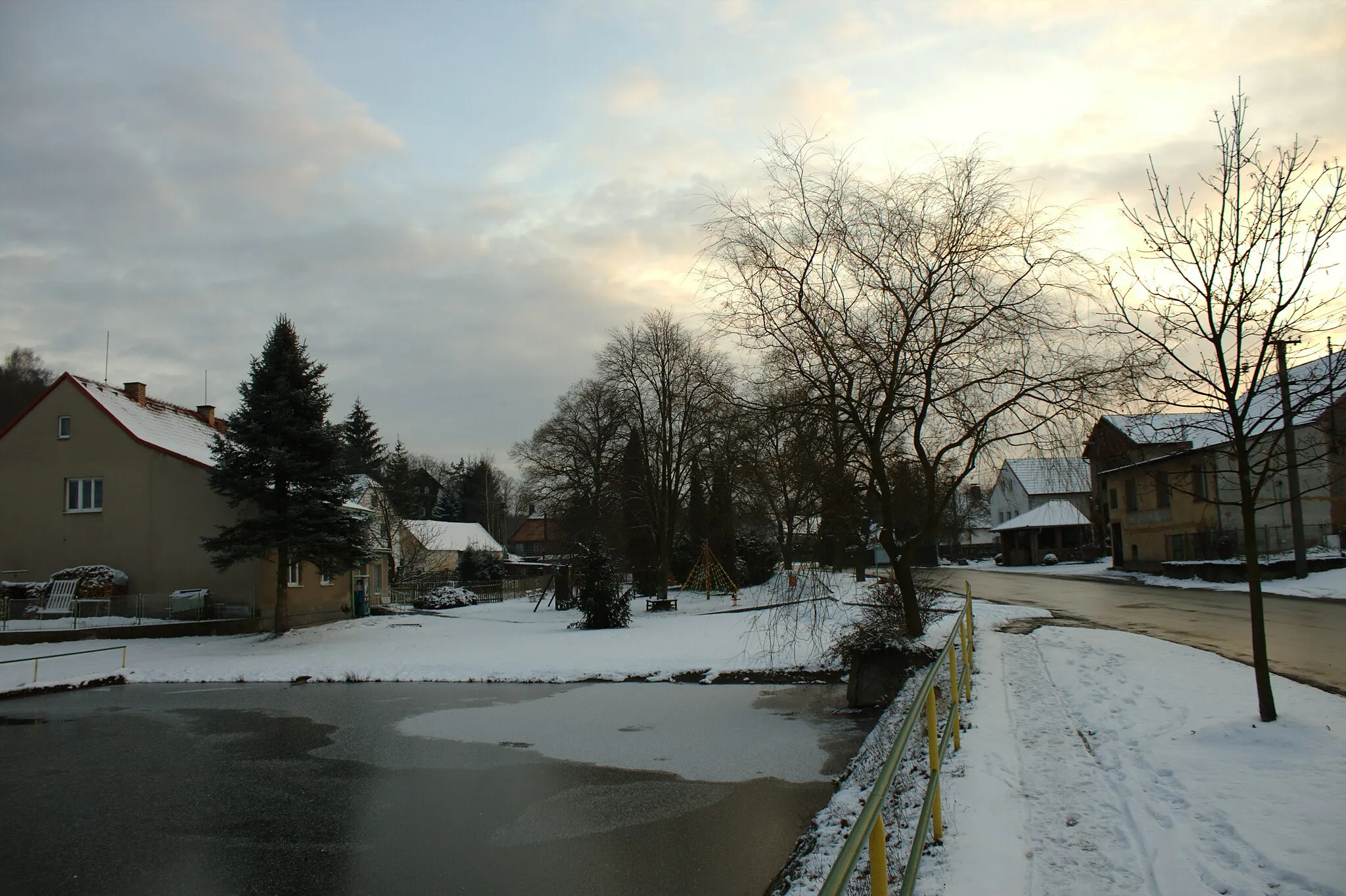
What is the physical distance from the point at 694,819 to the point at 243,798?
208 inches

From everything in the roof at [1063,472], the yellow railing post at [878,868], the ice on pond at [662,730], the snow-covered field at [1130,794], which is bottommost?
the ice on pond at [662,730]

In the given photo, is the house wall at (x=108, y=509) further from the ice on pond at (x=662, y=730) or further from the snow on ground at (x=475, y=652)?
the ice on pond at (x=662, y=730)

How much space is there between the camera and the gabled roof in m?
30.1

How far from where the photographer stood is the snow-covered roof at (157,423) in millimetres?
30266

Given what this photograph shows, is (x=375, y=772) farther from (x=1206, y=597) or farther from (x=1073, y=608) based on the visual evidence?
(x=1206, y=597)

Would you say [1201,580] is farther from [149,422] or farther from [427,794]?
[149,422]

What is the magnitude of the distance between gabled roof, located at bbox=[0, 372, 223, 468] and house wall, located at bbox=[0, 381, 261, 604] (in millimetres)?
263

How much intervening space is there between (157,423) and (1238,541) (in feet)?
147

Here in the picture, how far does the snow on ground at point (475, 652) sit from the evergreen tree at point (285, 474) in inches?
111

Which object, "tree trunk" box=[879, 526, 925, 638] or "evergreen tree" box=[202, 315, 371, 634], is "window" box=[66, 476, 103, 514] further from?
"tree trunk" box=[879, 526, 925, 638]

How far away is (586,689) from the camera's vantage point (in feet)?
58.1

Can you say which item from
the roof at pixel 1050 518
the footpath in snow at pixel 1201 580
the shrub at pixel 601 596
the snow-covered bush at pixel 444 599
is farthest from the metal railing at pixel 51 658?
the roof at pixel 1050 518

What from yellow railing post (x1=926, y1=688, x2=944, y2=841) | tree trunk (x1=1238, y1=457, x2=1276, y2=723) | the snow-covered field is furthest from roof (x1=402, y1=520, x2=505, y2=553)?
yellow railing post (x1=926, y1=688, x2=944, y2=841)

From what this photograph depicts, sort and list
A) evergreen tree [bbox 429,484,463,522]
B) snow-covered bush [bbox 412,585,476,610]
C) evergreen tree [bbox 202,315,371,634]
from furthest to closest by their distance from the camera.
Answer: evergreen tree [bbox 429,484,463,522], snow-covered bush [bbox 412,585,476,610], evergreen tree [bbox 202,315,371,634]
